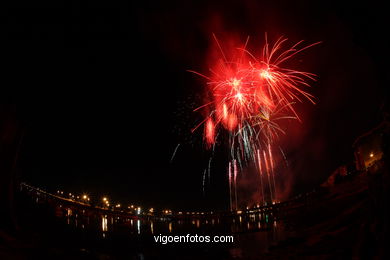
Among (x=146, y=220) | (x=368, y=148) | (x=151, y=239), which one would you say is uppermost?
(x=368, y=148)

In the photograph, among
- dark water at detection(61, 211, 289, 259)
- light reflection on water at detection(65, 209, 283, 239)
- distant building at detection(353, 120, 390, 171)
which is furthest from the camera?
distant building at detection(353, 120, 390, 171)

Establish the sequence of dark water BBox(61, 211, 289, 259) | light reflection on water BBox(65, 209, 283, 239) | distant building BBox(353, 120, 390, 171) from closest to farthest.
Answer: dark water BBox(61, 211, 289, 259), light reflection on water BBox(65, 209, 283, 239), distant building BBox(353, 120, 390, 171)

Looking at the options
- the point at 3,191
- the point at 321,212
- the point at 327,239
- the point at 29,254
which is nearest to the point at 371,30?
the point at 327,239

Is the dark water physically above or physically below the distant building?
below

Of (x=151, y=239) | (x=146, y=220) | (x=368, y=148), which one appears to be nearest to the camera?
(x=151, y=239)

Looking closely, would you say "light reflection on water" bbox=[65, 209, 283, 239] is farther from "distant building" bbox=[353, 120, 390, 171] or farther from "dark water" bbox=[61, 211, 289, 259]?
"distant building" bbox=[353, 120, 390, 171]

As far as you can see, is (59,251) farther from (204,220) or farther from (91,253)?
(204,220)

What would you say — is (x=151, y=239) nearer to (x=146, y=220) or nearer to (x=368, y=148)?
(x=146, y=220)

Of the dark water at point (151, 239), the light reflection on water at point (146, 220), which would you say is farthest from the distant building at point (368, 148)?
the dark water at point (151, 239)

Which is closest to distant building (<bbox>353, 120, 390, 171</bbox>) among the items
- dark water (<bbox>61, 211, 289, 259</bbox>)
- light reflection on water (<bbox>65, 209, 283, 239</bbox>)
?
light reflection on water (<bbox>65, 209, 283, 239</bbox>)

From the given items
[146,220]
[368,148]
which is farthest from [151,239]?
[368,148]

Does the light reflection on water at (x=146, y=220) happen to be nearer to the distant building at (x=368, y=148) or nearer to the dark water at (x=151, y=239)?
the dark water at (x=151, y=239)
